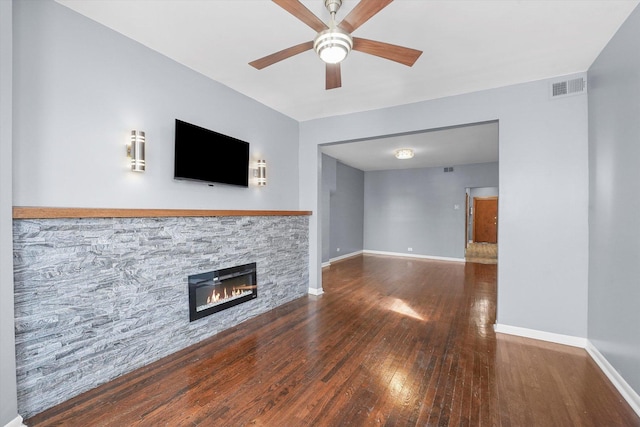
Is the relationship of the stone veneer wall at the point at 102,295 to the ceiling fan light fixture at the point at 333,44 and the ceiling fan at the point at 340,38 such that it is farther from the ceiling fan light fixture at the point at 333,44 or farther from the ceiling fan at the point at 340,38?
the ceiling fan light fixture at the point at 333,44

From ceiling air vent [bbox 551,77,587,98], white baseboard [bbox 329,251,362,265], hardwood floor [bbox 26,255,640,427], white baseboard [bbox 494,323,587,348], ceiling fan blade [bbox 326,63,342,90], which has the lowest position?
hardwood floor [bbox 26,255,640,427]

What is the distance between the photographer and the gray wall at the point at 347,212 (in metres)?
8.00

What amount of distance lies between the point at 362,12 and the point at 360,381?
270 centimetres

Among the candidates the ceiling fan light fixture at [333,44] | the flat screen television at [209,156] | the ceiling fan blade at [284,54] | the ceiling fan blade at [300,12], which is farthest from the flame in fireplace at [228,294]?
the ceiling fan blade at [300,12]

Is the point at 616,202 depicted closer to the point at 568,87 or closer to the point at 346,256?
the point at 568,87

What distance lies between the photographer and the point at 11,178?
1.74 metres

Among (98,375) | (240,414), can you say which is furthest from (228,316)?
(240,414)

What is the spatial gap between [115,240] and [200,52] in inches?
76.1

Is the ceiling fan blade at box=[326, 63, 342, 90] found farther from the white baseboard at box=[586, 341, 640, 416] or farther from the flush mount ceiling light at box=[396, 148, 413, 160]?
the flush mount ceiling light at box=[396, 148, 413, 160]

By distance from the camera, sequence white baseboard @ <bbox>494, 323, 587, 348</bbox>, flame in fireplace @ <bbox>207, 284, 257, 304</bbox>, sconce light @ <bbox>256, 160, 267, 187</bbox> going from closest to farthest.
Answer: white baseboard @ <bbox>494, 323, 587, 348</bbox> < flame in fireplace @ <bbox>207, 284, 257, 304</bbox> < sconce light @ <bbox>256, 160, 267, 187</bbox>

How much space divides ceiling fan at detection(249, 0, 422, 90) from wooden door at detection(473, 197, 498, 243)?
489 inches

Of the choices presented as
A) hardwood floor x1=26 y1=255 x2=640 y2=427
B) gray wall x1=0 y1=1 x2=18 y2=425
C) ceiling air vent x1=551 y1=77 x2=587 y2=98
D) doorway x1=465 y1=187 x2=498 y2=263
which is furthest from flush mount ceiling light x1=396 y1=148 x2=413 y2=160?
doorway x1=465 y1=187 x2=498 y2=263

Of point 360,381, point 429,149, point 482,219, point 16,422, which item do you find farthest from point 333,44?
point 482,219

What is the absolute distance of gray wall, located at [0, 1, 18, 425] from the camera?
65.9 inches
